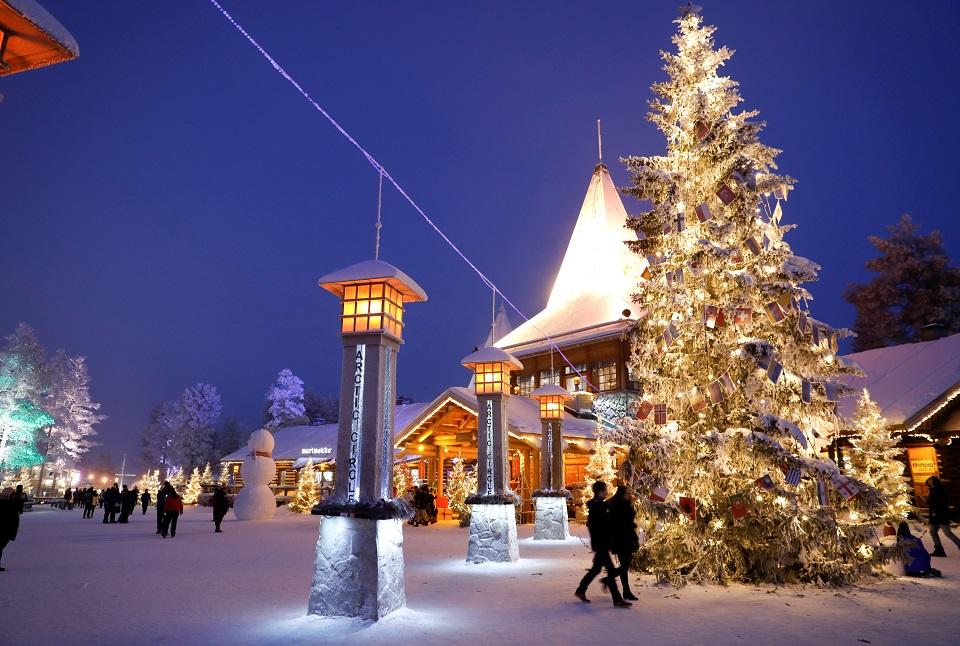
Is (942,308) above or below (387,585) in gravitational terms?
above

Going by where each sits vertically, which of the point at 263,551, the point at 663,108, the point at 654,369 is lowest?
the point at 263,551

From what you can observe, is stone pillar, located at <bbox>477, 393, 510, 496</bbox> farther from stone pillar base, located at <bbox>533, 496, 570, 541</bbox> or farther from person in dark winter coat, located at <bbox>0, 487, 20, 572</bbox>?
person in dark winter coat, located at <bbox>0, 487, 20, 572</bbox>

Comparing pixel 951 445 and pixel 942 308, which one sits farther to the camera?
pixel 942 308

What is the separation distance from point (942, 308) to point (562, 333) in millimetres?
18472

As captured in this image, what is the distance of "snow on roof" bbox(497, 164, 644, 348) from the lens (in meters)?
30.3

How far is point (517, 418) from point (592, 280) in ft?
45.8

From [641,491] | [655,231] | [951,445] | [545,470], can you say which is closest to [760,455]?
[641,491]

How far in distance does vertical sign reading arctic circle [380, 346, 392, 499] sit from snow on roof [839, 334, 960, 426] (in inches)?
547

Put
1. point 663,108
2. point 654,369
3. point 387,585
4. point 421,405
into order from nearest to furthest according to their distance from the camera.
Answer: point 387,585
point 654,369
point 663,108
point 421,405

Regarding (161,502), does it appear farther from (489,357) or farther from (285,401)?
(285,401)

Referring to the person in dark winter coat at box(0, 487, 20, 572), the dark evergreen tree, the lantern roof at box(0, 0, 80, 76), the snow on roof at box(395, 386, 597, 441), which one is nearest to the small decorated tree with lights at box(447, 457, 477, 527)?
the snow on roof at box(395, 386, 597, 441)

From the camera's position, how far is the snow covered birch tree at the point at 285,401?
49906 mm

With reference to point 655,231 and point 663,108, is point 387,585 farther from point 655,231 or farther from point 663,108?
point 663,108

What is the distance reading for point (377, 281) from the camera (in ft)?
25.4
